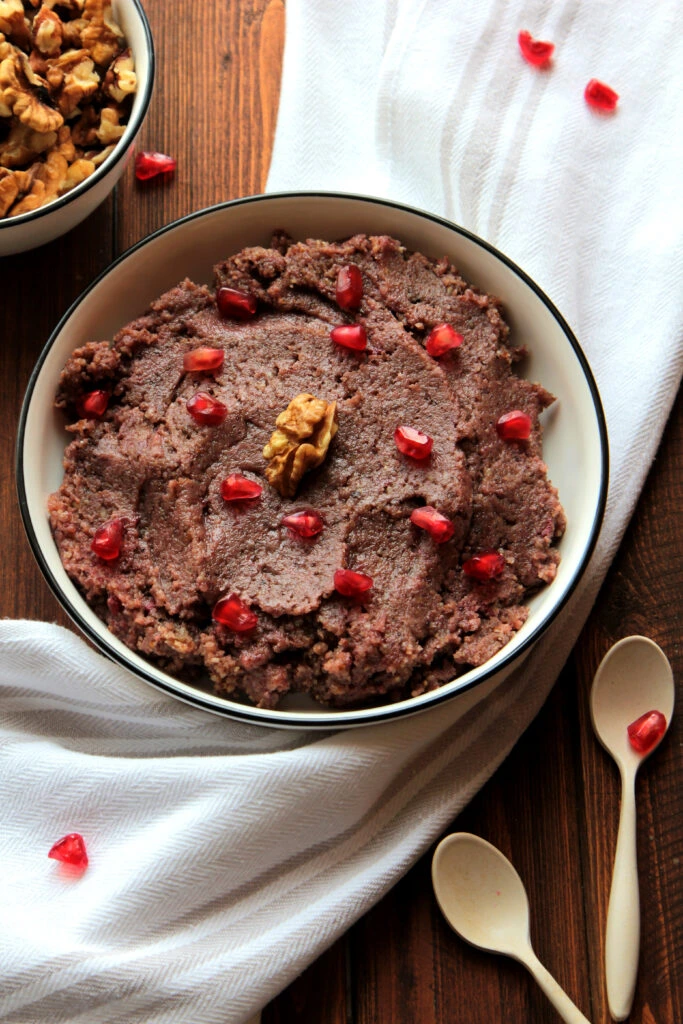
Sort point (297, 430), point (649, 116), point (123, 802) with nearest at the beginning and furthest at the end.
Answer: point (297, 430), point (123, 802), point (649, 116)

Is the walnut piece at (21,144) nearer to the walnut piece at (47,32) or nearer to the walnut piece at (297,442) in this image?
the walnut piece at (47,32)

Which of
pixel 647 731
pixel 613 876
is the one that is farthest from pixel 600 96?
pixel 613 876

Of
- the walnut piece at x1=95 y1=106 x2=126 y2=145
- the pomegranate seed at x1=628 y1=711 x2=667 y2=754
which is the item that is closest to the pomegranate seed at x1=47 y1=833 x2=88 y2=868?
the pomegranate seed at x1=628 y1=711 x2=667 y2=754

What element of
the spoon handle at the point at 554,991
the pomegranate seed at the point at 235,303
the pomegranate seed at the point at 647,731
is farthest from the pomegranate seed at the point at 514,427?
the spoon handle at the point at 554,991

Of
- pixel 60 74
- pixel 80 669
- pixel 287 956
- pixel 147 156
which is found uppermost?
pixel 60 74

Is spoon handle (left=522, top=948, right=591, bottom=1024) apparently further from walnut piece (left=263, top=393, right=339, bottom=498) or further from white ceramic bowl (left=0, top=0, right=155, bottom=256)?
white ceramic bowl (left=0, top=0, right=155, bottom=256)

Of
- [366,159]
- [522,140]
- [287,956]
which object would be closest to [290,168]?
[366,159]

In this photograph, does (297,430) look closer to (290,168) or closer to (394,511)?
(394,511)

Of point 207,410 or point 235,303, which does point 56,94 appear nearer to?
point 235,303
